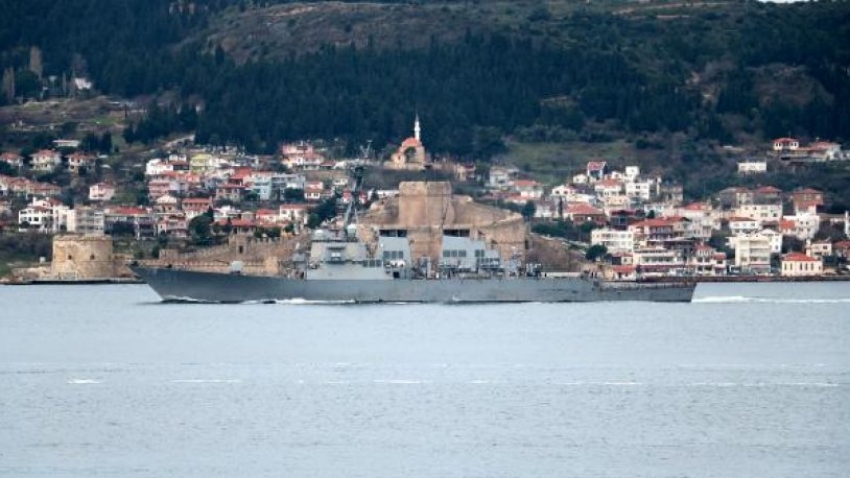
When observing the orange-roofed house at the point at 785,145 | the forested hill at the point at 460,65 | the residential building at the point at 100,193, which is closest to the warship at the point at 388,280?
the residential building at the point at 100,193

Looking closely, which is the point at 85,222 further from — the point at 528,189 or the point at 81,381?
the point at 81,381

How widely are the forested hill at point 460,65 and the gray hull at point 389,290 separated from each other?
53.3m

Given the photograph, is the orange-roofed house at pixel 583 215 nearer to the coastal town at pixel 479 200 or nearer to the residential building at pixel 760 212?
the coastal town at pixel 479 200

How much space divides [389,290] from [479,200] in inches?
1584

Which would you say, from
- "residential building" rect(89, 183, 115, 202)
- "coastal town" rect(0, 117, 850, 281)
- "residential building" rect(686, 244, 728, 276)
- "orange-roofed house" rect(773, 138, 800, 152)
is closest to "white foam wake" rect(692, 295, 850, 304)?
"coastal town" rect(0, 117, 850, 281)

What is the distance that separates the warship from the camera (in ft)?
240

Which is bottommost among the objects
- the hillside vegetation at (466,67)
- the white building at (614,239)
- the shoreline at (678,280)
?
the shoreline at (678,280)

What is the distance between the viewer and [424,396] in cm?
4438

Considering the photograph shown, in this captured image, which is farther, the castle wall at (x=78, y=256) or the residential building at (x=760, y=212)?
the residential building at (x=760, y=212)

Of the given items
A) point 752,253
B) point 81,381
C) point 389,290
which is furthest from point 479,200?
point 81,381

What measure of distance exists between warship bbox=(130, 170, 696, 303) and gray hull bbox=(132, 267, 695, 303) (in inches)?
1.0

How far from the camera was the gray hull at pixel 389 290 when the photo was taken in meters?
73.8

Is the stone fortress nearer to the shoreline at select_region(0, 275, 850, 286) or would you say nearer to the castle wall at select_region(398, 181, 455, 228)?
the shoreline at select_region(0, 275, 850, 286)

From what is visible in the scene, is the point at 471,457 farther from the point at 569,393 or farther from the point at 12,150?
the point at 12,150
